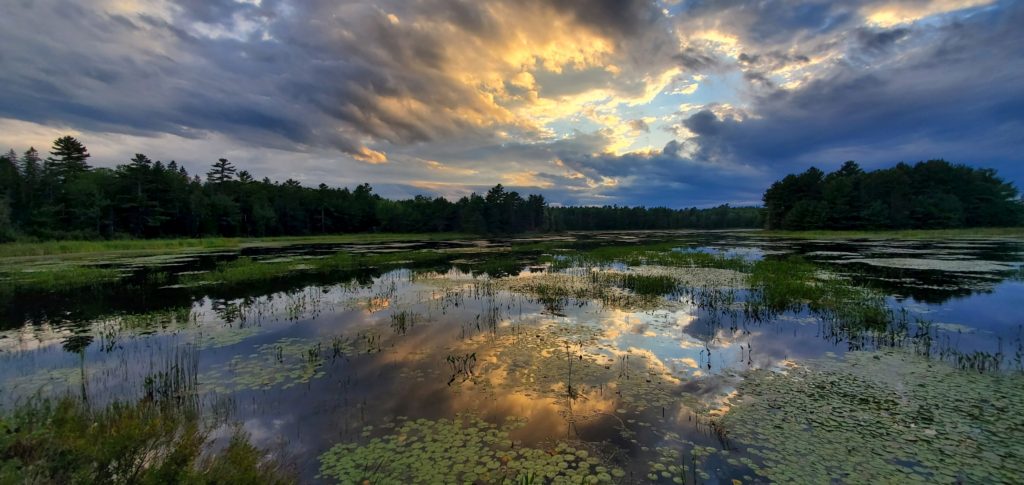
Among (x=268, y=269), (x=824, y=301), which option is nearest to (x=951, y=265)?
(x=824, y=301)

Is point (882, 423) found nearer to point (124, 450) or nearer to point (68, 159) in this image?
point (124, 450)

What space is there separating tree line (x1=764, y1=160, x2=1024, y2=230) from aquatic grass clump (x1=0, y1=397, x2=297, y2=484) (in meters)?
102

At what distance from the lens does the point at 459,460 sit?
5.67 m

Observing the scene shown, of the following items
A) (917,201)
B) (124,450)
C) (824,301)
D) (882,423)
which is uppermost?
(917,201)

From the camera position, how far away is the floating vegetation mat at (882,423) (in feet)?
17.2

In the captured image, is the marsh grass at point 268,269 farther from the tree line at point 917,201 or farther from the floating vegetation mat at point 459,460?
the tree line at point 917,201

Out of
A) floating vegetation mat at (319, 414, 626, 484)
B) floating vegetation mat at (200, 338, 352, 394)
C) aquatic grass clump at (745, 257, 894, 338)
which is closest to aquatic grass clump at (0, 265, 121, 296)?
floating vegetation mat at (200, 338, 352, 394)

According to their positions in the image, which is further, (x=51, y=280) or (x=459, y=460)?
(x=51, y=280)

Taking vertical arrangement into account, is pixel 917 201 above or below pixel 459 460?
above

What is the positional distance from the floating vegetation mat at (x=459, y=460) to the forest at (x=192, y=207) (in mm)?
71618

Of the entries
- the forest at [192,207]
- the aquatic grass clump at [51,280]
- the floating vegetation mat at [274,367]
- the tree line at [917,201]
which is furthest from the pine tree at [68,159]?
the tree line at [917,201]

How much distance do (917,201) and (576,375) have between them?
10288cm

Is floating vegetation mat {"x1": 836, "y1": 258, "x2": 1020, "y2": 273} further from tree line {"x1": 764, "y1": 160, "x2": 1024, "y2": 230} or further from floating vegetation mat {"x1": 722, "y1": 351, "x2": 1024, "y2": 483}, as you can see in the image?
tree line {"x1": 764, "y1": 160, "x2": 1024, "y2": 230}

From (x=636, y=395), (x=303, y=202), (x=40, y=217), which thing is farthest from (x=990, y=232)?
(x=40, y=217)
